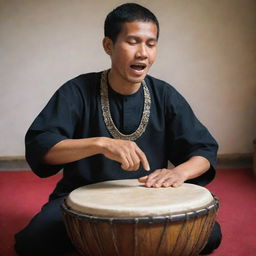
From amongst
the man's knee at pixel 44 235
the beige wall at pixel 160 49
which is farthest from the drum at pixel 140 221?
the beige wall at pixel 160 49

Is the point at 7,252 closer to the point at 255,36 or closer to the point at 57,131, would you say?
the point at 57,131

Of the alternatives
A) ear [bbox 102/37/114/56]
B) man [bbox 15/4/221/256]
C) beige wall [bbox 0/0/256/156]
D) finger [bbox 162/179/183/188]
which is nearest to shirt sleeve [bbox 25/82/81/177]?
man [bbox 15/4/221/256]

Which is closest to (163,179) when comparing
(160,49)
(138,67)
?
(138,67)

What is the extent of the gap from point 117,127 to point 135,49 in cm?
37

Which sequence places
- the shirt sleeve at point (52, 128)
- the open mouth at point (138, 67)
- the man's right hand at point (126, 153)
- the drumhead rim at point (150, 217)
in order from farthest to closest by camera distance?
the open mouth at point (138, 67)
the shirt sleeve at point (52, 128)
the man's right hand at point (126, 153)
the drumhead rim at point (150, 217)

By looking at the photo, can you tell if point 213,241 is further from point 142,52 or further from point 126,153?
point 142,52

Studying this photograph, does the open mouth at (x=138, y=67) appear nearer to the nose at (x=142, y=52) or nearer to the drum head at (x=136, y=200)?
the nose at (x=142, y=52)

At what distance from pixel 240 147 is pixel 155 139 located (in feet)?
8.06

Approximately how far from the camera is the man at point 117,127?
195 centimetres

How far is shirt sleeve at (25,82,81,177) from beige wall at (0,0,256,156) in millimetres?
2239

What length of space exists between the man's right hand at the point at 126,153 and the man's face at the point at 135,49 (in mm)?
429

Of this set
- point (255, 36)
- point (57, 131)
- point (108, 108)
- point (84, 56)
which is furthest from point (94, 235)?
point (255, 36)

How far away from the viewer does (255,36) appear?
4254 millimetres

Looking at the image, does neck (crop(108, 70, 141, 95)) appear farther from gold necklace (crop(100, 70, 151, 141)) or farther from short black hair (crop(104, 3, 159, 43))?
short black hair (crop(104, 3, 159, 43))
